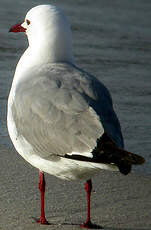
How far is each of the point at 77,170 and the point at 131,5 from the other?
380 inches

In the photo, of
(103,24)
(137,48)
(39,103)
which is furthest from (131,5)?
(39,103)

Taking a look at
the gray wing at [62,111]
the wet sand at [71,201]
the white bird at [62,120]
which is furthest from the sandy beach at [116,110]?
the gray wing at [62,111]

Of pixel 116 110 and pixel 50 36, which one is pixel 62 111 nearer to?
pixel 50 36

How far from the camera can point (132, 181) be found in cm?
510

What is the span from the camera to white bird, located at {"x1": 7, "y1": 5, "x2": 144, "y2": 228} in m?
3.76

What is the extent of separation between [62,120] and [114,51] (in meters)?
5.97

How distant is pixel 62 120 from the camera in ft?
13.0

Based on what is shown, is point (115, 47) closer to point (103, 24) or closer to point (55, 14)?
point (103, 24)

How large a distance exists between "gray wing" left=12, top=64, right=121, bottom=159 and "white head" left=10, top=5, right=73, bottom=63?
0.33 m

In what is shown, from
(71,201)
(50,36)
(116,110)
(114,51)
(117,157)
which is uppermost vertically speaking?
(50,36)

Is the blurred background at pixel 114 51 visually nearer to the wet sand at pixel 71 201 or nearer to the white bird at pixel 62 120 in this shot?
the wet sand at pixel 71 201

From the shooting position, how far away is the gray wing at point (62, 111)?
152 inches

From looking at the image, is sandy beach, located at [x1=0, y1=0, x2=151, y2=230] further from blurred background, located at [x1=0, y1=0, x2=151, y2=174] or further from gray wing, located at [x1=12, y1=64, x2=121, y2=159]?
gray wing, located at [x1=12, y1=64, x2=121, y2=159]

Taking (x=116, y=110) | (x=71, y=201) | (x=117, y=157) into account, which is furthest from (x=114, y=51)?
(x=117, y=157)
